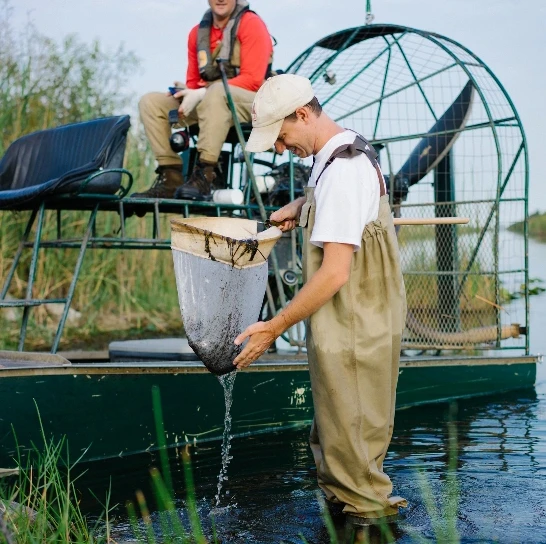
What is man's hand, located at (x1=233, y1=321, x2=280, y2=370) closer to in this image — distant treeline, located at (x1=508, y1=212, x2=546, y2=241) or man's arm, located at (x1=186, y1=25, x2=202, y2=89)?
man's arm, located at (x1=186, y1=25, x2=202, y2=89)

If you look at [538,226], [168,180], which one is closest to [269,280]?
[168,180]

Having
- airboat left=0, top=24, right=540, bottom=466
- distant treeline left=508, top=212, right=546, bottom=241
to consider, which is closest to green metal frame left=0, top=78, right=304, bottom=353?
airboat left=0, top=24, right=540, bottom=466

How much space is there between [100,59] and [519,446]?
23.5ft

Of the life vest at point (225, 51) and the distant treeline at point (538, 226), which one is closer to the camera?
the life vest at point (225, 51)

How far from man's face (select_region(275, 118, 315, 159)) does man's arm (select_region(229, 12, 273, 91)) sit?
267 cm

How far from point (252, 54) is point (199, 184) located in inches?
36.9

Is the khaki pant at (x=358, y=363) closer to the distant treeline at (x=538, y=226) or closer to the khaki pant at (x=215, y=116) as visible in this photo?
the khaki pant at (x=215, y=116)

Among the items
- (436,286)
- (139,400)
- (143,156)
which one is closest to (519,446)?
(436,286)

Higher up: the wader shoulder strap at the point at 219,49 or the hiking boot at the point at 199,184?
the wader shoulder strap at the point at 219,49

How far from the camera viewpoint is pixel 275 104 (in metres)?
3.38

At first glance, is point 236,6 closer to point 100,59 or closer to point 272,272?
point 272,272

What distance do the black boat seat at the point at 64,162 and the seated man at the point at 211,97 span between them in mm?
481

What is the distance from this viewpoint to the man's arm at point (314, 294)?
329 centimetres

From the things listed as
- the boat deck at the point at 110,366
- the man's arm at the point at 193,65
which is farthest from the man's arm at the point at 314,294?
the man's arm at the point at 193,65
